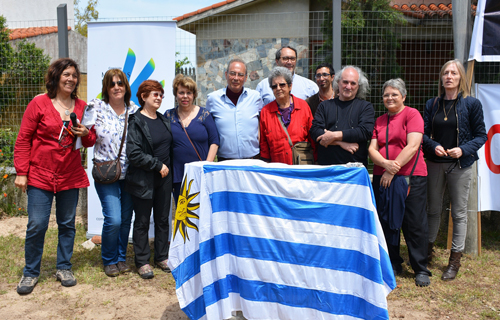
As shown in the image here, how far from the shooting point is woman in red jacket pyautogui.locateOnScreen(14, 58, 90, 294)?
12.0ft

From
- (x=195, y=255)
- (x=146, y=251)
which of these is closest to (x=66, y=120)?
(x=146, y=251)

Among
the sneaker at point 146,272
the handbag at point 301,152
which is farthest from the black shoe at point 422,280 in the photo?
the sneaker at point 146,272

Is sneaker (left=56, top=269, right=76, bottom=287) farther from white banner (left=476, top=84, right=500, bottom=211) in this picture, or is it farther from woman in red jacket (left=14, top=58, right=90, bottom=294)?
white banner (left=476, top=84, right=500, bottom=211)

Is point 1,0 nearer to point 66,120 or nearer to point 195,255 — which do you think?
point 66,120

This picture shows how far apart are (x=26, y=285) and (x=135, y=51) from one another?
283 cm

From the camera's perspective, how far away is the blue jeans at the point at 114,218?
393cm

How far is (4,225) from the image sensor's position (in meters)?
5.90

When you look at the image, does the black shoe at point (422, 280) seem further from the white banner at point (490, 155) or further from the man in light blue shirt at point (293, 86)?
the man in light blue shirt at point (293, 86)

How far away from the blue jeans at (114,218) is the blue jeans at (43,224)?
0.94 feet

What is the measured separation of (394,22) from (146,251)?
234 inches

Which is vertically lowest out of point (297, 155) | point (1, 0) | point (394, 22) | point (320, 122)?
point (297, 155)

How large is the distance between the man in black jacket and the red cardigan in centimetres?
14

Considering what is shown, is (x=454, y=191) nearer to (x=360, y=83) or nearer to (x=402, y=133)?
(x=402, y=133)

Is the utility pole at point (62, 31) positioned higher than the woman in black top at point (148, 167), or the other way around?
the utility pole at point (62, 31)
